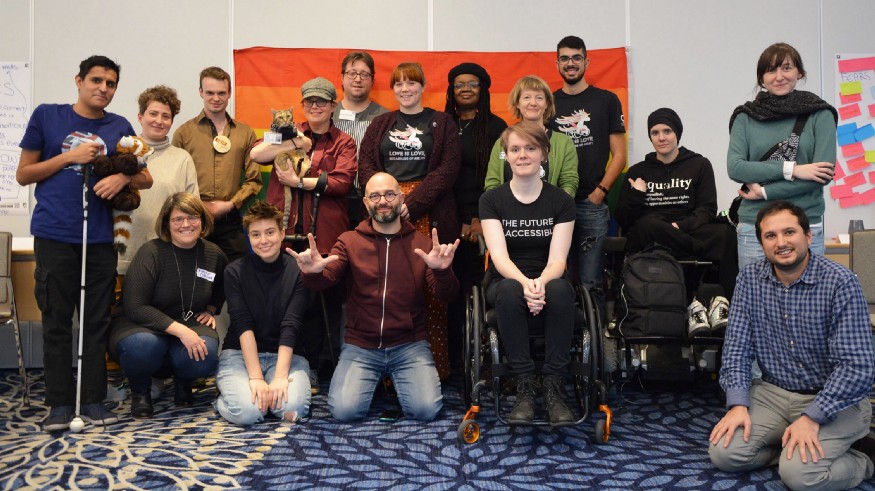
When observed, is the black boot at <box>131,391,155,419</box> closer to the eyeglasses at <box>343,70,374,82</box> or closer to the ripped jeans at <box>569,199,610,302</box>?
the eyeglasses at <box>343,70,374,82</box>

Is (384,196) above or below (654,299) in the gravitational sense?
above

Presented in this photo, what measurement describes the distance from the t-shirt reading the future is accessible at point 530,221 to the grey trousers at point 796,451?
0.98m

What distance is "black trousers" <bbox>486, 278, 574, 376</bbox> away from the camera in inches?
108

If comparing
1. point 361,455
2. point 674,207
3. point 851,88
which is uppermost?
point 851,88

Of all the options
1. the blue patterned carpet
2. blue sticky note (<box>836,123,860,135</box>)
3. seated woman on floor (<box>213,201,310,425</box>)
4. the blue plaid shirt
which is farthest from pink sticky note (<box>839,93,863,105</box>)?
seated woman on floor (<box>213,201,310,425</box>)

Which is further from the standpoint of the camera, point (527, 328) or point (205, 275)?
point (205, 275)

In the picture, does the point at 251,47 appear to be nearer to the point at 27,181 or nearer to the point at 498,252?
the point at 27,181

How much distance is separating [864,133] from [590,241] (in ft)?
7.54

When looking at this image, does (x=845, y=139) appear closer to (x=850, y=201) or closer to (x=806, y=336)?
(x=850, y=201)

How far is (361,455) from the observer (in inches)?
103

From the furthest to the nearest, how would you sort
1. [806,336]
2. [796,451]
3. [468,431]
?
[468,431]
[806,336]
[796,451]

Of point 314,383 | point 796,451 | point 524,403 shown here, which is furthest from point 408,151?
point 796,451

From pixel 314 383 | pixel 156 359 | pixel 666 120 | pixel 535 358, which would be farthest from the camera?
pixel 666 120

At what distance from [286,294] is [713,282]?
85.8 inches
